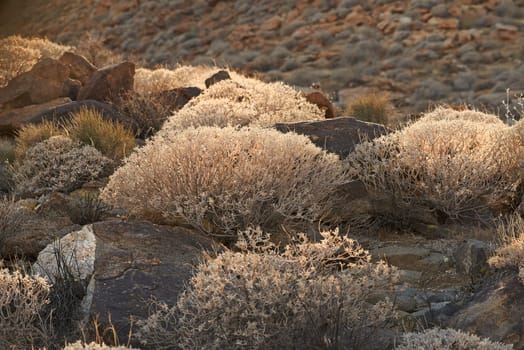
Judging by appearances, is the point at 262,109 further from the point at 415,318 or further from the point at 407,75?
the point at 407,75

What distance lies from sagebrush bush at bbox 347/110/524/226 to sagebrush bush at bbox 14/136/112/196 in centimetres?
304

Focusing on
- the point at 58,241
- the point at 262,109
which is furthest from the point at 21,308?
the point at 262,109

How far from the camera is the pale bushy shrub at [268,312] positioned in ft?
14.3

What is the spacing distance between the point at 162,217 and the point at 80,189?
2459 mm

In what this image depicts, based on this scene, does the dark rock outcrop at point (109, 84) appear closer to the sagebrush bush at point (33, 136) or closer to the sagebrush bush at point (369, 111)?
the sagebrush bush at point (33, 136)

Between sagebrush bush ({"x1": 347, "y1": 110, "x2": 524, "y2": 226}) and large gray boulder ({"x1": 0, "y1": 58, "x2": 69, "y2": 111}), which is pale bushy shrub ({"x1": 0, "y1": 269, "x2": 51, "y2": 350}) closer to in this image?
sagebrush bush ({"x1": 347, "y1": 110, "x2": 524, "y2": 226})

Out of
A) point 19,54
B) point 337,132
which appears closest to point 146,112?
point 337,132

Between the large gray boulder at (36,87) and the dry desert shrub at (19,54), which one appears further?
the dry desert shrub at (19,54)

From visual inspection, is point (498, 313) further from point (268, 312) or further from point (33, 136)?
point (33, 136)

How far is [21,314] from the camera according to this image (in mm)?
4852

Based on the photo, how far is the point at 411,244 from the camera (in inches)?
277

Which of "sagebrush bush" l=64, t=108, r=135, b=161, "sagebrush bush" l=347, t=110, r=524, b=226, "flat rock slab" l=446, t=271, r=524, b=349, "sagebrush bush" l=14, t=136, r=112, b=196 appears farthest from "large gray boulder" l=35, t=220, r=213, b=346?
"sagebrush bush" l=64, t=108, r=135, b=161

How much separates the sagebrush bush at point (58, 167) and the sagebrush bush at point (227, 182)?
6.71ft

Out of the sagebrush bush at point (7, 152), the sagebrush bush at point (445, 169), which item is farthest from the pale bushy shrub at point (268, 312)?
the sagebrush bush at point (7, 152)
